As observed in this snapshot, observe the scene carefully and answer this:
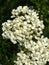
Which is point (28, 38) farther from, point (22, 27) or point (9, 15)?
point (9, 15)

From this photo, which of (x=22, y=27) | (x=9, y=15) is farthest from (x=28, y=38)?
(x=9, y=15)

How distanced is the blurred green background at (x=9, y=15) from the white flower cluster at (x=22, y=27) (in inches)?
13.2

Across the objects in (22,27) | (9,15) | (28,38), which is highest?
(9,15)

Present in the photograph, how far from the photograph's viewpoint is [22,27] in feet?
20.2

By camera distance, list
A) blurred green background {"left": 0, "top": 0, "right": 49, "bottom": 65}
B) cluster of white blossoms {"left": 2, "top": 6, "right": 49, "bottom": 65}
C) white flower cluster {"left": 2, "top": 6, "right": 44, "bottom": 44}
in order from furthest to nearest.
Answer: blurred green background {"left": 0, "top": 0, "right": 49, "bottom": 65} → white flower cluster {"left": 2, "top": 6, "right": 44, "bottom": 44} → cluster of white blossoms {"left": 2, "top": 6, "right": 49, "bottom": 65}

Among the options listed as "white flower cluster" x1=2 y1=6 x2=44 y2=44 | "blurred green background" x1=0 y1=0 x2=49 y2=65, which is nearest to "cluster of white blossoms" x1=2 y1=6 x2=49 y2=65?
"white flower cluster" x1=2 y1=6 x2=44 y2=44

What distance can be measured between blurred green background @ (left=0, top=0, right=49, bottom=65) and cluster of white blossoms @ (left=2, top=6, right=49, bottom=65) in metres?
0.34

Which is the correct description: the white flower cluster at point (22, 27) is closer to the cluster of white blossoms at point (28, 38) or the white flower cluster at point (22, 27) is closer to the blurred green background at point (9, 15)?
the cluster of white blossoms at point (28, 38)

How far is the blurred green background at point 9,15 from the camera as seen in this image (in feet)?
21.0

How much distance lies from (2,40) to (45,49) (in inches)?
44.5

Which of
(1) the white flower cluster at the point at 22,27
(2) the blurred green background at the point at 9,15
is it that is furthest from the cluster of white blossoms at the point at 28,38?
(2) the blurred green background at the point at 9,15

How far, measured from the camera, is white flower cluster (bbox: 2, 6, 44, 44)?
6074mm

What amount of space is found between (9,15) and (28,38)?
1.21 m

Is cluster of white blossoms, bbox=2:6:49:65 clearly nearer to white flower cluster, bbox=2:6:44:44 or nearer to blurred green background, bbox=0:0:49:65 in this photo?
white flower cluster, bbox=2:6:44:44
